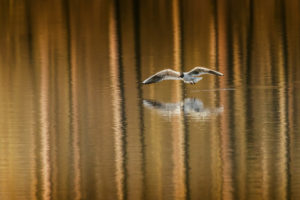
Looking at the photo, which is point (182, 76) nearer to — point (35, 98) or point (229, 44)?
point (35, 98)

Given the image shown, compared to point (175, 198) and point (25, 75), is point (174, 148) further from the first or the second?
point (25, 75)

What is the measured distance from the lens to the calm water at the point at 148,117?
48.2ft

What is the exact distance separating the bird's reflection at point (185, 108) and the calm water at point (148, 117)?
0.02 m

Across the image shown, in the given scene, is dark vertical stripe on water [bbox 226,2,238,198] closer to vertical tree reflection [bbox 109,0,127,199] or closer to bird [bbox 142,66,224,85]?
bird [bbox 142,66,224,85]

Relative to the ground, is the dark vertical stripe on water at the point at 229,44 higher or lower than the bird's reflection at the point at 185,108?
higher

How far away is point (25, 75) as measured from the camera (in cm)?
2527

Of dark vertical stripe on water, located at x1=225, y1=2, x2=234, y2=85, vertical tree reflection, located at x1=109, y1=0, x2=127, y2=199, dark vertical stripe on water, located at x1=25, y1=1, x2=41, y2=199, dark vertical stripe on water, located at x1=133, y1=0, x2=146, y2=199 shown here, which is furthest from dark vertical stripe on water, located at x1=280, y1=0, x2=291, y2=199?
dark vertical stripe on water, located at x1=25, y1=1, x2=41, y2=199

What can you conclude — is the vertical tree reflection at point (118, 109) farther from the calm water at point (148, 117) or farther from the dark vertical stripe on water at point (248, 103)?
the dark vertical stripe on water at point (248, 103)

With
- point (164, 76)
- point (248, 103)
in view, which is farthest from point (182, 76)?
point (248, 103)

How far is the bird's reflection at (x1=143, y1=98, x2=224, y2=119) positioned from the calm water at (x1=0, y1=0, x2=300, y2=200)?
2 centimetres

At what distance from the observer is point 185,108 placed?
2017 centimetres

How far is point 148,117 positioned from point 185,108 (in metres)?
1.15

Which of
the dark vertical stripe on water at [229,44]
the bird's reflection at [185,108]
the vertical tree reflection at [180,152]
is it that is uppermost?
the dark vertical stripe on water at [229,44]

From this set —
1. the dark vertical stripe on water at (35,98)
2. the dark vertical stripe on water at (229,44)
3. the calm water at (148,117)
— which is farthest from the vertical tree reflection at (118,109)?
the dark vertical stripe on water at (229,44)
